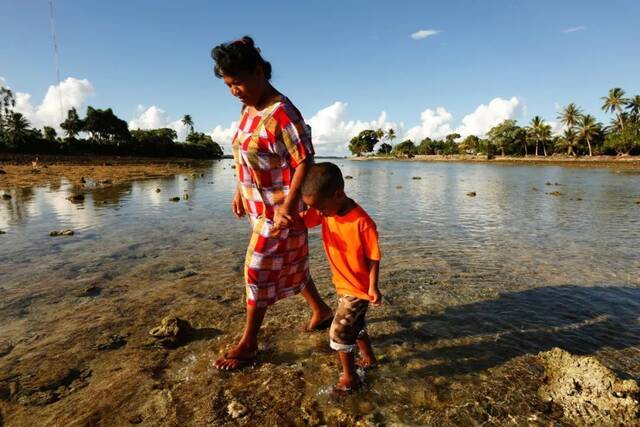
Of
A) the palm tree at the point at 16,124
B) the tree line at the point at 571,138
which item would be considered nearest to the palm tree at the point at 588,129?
the tree line at the point at 571,138

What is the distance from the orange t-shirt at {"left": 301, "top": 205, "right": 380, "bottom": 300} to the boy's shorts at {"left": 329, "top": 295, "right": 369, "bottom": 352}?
6 centimetres

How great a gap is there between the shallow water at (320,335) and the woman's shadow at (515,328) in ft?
0.06

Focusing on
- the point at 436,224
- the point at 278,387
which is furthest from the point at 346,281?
the point at 436,224

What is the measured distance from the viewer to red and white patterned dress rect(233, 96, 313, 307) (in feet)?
8.22

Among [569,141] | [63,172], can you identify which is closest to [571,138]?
[569,141]

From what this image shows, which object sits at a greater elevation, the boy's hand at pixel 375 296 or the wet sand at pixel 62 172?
the wet sand at pixel 62 172

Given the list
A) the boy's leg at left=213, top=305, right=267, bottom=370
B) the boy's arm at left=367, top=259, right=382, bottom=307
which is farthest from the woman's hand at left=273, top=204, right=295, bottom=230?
the boy's leg at left=213, top=305, right=267, bottom=370

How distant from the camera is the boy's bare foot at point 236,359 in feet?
9.27

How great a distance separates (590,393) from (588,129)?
88.9 meters

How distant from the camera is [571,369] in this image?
2652mm

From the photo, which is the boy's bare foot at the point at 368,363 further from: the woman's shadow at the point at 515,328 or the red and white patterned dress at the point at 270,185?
the red and white patterned dress at the point at 270,185

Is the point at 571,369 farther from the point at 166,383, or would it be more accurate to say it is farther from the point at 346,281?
the point at 166,383

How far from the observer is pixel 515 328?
3.54 m

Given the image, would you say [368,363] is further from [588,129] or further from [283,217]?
[588,129]
